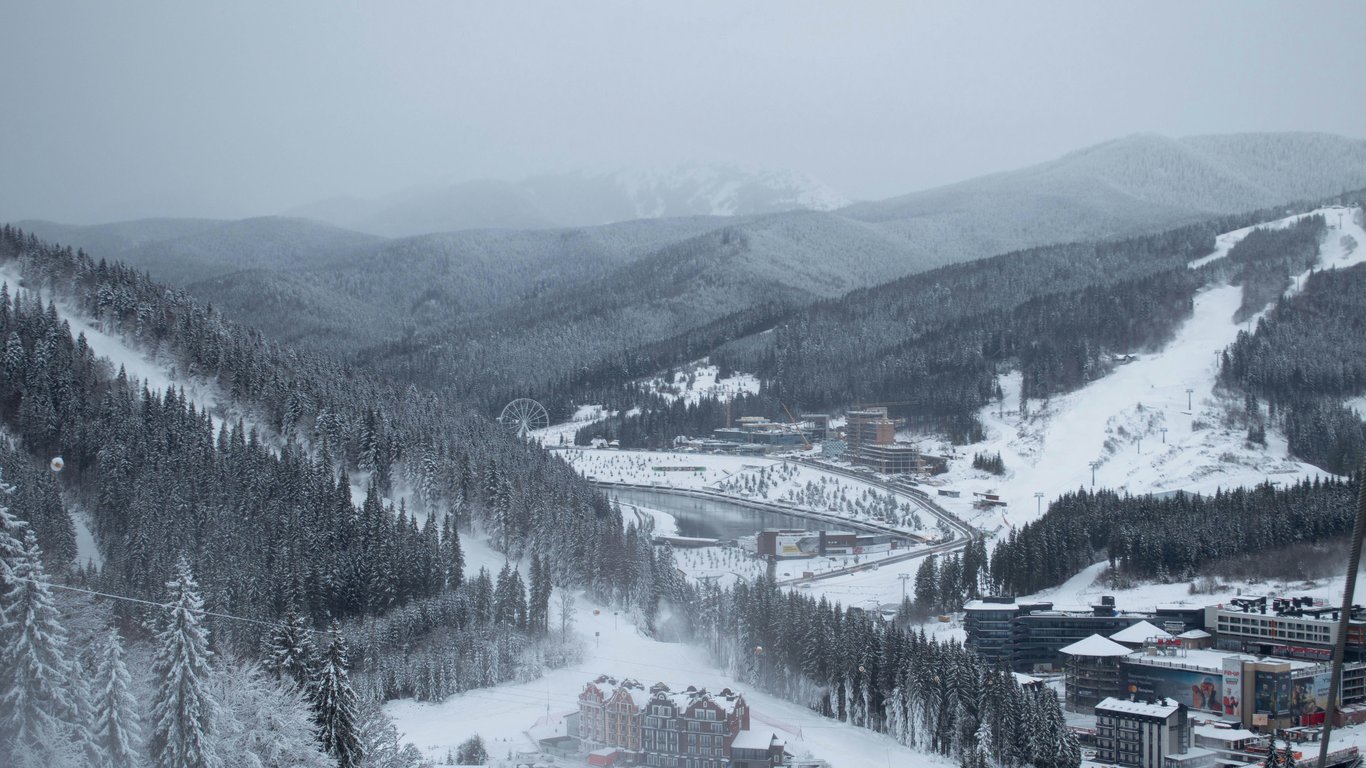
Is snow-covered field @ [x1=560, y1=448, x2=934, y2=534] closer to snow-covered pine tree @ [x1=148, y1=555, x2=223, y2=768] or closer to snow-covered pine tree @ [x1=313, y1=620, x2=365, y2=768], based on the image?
snow-covered pine tree @ [x1=313, y1=620, x2=365, y2=768]

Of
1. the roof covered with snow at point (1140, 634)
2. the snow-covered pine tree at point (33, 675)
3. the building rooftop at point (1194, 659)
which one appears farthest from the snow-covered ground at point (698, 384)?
the snow-covered pine tree at point (33, 675)

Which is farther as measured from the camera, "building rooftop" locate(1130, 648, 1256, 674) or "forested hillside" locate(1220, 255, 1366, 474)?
"forested hillside" locate(1220, 255, 1366, 474)

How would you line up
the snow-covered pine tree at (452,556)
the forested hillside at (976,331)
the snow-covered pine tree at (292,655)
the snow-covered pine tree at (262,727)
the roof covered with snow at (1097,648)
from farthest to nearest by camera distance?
the forested hillside at (976,331) → the roof covered with snow at (1097,648) → the snow-covered pine tree at (452,556) → the snow-covered pine tree at (292,655) → the snow-covered pine tree at (262,727)

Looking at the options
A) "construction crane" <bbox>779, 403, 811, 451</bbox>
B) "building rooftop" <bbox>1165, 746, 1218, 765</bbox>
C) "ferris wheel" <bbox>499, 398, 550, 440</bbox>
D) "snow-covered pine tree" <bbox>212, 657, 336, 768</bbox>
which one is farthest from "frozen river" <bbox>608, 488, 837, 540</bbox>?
"snow-covered pine tree" <bbox>212, 657, 336, 768</bbox>

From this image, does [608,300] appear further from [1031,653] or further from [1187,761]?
[1187,761]

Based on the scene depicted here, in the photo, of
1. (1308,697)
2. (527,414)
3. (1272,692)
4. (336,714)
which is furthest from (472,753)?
(527,414)

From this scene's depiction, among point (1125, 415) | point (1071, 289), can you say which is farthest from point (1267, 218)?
point (1125, 415)

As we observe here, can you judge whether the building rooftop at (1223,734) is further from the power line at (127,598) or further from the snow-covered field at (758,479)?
the snow-covered field at (758,479)

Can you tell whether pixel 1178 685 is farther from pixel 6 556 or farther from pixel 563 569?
pixel 6 556
